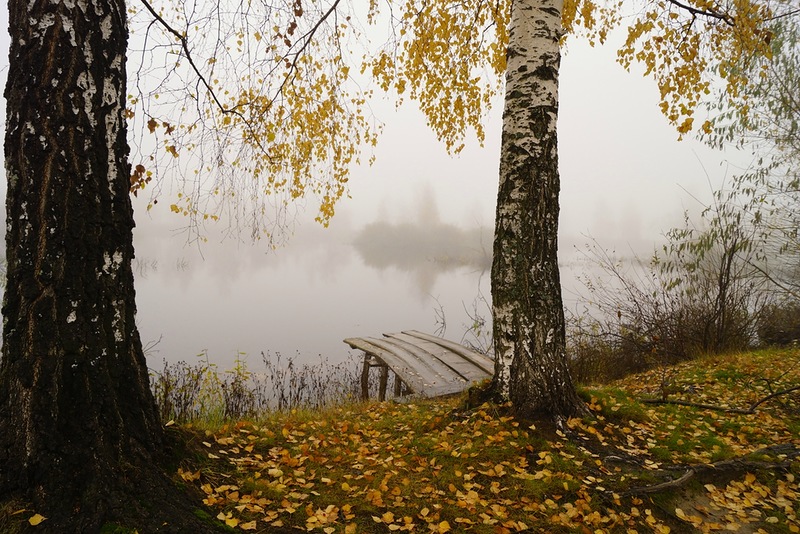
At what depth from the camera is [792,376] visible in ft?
19.9

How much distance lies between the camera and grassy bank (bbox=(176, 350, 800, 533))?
254 cm

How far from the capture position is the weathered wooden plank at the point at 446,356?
20.6 ft

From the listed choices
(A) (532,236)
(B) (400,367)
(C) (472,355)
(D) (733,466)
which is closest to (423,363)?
(B) (400,367)


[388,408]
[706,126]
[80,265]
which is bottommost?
[388,408]

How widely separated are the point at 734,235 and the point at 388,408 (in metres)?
6.81

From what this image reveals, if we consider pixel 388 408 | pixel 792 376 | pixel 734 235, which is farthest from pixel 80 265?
pixel 734 235

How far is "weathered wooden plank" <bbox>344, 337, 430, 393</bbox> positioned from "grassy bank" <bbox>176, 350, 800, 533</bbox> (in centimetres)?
151

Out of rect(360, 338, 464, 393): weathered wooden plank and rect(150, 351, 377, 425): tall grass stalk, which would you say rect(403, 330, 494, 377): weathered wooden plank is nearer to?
rect(360, 338, 464, 393): weathered wooden plank

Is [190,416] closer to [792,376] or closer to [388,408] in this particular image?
[388,408]

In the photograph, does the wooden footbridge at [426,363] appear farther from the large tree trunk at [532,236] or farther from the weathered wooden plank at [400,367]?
the large tree trunk at [532,236]

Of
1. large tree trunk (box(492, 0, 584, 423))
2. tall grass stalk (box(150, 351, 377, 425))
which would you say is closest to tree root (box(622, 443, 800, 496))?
large tree trunk (box(492, 0, 584, 423))

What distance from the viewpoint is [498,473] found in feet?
9.87

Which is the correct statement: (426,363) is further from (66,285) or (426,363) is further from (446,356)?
(66,285)

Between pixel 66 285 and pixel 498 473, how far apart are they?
102 inches
